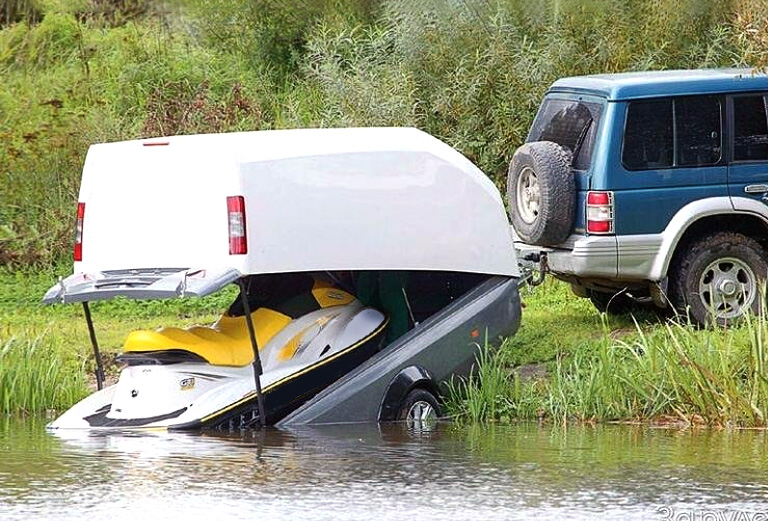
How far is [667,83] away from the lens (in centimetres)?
1449

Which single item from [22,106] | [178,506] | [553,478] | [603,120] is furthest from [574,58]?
[178,506]

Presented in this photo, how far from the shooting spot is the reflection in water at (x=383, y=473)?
928cm

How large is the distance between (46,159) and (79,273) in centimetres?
831

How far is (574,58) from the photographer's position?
1938cm

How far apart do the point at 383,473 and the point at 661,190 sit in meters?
4.89

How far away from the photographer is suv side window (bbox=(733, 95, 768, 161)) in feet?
48.2

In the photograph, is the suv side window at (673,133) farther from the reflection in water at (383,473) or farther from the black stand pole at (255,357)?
the black stand pole at (255,357)

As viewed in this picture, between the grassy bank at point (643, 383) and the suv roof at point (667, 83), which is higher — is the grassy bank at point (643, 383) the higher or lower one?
the lower one

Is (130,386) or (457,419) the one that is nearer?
(130,386)

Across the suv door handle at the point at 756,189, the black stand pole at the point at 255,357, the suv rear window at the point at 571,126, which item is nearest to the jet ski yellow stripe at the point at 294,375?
the black stand pole at the point at 255,357

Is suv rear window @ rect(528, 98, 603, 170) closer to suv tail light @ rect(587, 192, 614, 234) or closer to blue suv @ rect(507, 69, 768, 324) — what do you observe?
blue suv @ rect(507, 69, 768, 324)

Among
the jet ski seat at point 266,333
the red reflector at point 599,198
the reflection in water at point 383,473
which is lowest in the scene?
the reflection in water at point 383,473

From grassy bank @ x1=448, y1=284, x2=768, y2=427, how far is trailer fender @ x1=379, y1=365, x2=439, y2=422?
528 mm

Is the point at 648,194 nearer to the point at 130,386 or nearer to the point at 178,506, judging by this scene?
the point at 130,386
